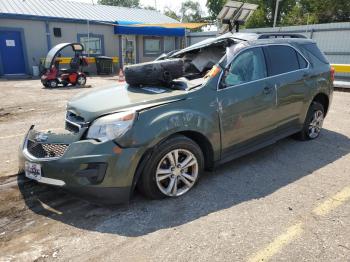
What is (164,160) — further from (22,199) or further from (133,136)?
(22,199)

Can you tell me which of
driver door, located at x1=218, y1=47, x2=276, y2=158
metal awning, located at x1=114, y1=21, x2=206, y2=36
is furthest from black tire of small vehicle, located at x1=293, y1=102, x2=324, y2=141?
metal awning, located at x1=114, y1=21, x2=206, y2=36

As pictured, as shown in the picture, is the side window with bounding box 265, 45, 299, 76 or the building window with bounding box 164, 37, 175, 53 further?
the building window with bounding box 164, 37, 175, 53

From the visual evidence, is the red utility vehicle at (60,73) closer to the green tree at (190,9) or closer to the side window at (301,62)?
the side window at (301,62)

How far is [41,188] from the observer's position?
378 centimetres

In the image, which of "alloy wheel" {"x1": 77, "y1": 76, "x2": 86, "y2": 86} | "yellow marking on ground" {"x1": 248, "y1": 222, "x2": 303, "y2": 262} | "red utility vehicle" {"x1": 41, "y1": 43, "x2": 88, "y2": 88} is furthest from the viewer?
"alloy wheel" {"x1": 77, "y1": 76, "x2": 86, "y2": 86}

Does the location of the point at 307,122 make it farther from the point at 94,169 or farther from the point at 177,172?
the point at 94,169

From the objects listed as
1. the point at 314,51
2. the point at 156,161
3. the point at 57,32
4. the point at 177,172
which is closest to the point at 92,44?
the point at 57,32

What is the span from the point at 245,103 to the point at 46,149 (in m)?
2.37

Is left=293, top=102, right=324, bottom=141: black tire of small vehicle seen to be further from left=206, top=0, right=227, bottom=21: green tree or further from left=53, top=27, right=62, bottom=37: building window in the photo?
left=206, top=0, right=227, bottom=21: green tree

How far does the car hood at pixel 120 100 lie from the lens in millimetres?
3287

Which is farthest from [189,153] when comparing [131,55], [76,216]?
[131,55]

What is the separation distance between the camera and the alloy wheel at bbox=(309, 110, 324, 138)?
5410 millimetres

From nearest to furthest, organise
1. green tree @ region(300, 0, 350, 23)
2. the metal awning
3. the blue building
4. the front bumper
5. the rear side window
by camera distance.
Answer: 1. the front bumper
2. the rear side window
3. the blue building
4. the metal awning
5. green tree @ region(300, 0, 350, 23)

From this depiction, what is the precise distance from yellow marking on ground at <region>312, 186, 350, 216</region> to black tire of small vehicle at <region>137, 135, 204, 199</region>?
1.44 metres
